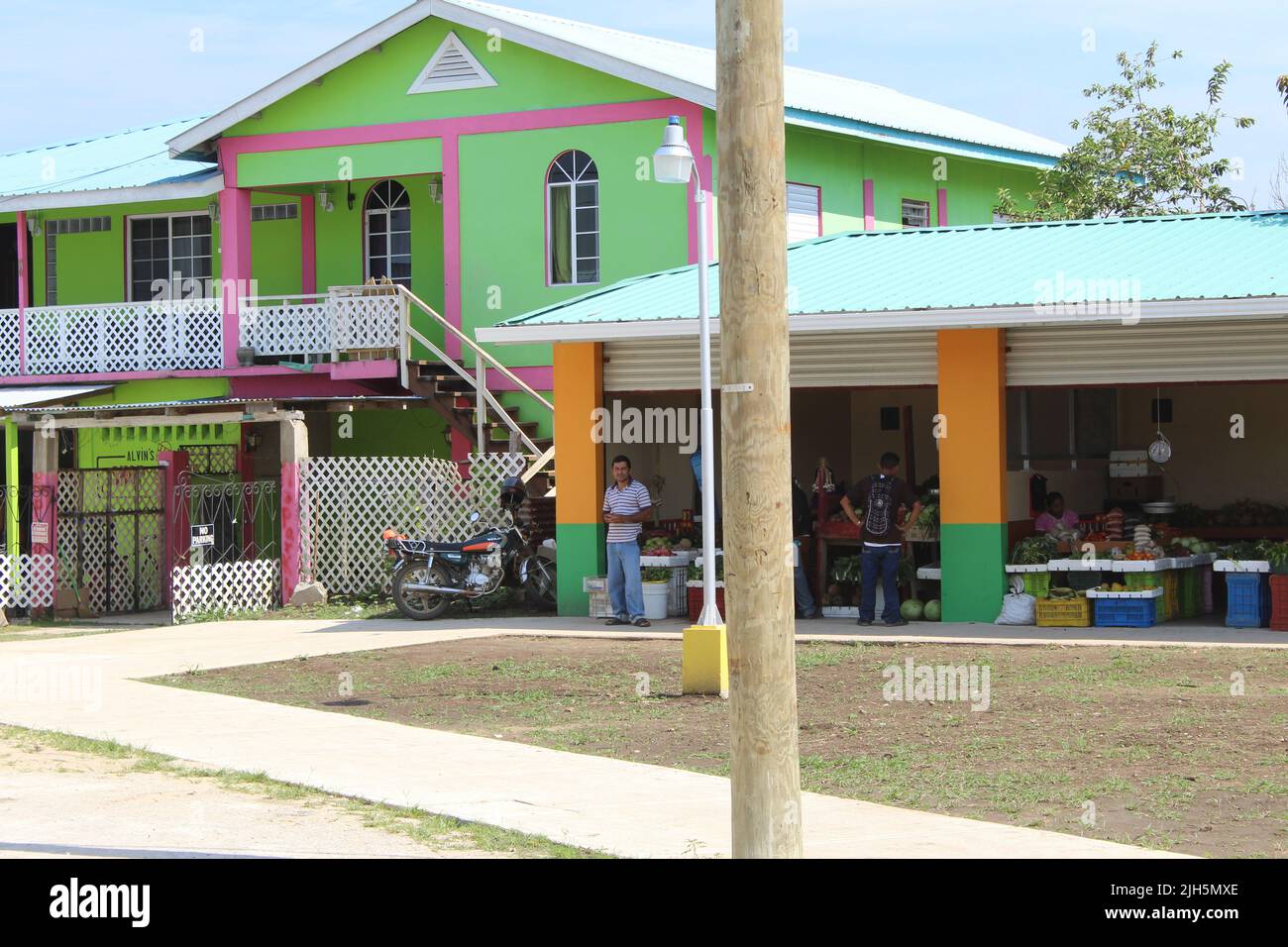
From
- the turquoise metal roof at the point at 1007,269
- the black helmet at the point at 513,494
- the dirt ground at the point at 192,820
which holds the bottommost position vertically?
the dirt ground at the point at 192,820

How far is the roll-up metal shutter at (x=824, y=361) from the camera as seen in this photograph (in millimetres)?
18000

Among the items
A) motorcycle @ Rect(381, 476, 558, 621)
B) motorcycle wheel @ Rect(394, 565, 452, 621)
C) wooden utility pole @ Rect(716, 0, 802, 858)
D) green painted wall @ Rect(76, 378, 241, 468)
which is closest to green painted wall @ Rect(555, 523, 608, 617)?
motorcycle @ Rect(381, 476, 558, 621)

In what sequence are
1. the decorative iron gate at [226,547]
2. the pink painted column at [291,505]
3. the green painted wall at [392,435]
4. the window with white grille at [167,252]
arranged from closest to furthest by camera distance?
the decorative iron gate at [226,547], the pink painted column at [291,505], the green painted wall at [392,435], the window with white grille at [167,252]

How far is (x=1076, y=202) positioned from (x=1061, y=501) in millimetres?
13903

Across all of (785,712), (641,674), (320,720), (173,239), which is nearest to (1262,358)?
(641,674)

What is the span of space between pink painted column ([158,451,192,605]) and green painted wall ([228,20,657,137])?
19.9 feet

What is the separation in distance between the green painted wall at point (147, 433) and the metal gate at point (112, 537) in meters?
1.84

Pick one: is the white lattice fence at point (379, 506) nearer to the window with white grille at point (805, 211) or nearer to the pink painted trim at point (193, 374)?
the pink painted trim at point (193, 374)

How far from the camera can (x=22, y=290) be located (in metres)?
27.5

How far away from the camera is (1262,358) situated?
16.4m

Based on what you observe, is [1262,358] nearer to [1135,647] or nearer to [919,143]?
[1135,647]

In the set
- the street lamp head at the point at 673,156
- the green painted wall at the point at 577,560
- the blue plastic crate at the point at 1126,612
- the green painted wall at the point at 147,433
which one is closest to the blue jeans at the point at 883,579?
the blue plastic crate at the point at 1126,612

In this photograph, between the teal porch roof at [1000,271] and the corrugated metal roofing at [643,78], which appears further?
the corrugated metal roofing at [643,78]

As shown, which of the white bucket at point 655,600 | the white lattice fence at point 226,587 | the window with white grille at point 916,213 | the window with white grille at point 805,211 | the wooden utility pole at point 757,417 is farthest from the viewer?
the window with white grille at point 916,213
